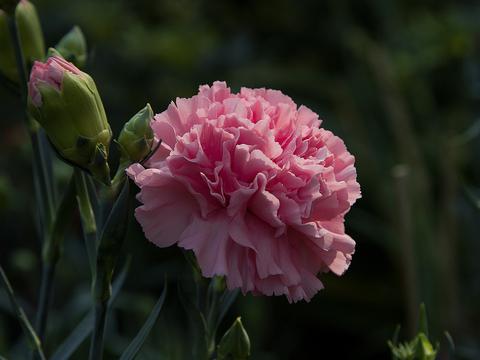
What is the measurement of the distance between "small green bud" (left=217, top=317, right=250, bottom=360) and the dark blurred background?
0.53 metres

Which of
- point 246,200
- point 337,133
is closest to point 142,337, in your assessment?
point 246,200

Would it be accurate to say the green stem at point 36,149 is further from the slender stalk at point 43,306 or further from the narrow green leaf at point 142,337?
the narrow green leaf at point 142,337

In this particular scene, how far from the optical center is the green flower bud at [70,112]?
53 centimetres

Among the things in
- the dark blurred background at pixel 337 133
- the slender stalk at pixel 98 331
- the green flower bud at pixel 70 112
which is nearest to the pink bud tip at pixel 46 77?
the green flower bud at pixel 70 112

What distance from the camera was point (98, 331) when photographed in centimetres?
55

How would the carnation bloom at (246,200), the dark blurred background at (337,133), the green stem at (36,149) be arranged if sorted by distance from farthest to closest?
the dark blurred background at (337,133)
the green stem at (36,149)
the carnation bloom at (246,200)

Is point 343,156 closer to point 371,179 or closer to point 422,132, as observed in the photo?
point 371,179

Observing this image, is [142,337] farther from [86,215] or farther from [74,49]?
[74,49]

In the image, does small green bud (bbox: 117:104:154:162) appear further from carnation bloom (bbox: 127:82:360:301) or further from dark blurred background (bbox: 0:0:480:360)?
dark blurred background (bbox: 0:0:480:360)

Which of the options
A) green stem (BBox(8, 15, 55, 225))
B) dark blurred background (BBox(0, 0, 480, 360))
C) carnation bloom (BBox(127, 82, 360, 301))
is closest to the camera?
carnation bloom (BBox(127, 82, 360, 301))

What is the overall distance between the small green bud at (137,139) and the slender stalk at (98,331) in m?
0.11

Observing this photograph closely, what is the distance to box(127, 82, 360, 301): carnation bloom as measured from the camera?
504 mm

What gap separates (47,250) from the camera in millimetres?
671

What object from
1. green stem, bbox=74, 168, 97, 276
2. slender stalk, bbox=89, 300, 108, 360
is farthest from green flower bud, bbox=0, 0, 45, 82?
slender stalk, bbox=89, 300, 108, 360
